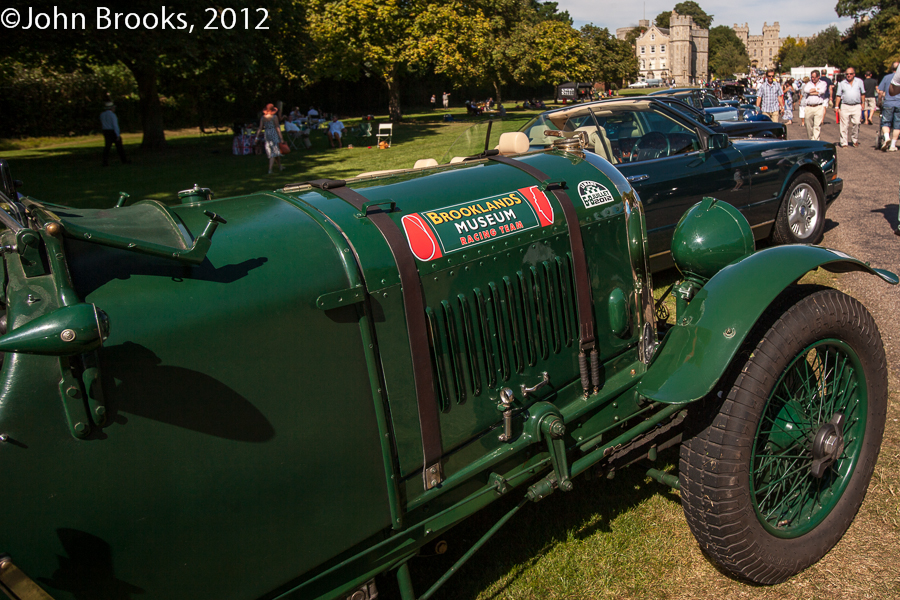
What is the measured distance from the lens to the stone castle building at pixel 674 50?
376 ft

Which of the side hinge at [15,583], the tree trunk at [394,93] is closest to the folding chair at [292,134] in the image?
the tree trunk at [394,93]

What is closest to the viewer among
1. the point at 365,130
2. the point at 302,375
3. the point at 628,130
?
the point at 302,375

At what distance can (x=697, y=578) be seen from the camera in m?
2.64

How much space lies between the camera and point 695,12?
452 feet

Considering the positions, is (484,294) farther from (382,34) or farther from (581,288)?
(382,34)

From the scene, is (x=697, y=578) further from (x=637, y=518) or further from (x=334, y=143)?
(x=334, y=143)

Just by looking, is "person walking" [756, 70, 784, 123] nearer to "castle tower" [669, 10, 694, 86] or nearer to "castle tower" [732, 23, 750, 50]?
"castle tower" [669, 10, 694, 86]

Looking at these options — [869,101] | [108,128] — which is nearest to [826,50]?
[869,101]

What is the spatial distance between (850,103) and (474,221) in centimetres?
1591

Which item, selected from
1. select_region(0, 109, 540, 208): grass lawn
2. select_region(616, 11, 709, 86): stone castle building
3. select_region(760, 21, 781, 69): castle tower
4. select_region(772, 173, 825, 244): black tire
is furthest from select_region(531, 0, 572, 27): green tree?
select_region(760, 21, 781, 69): castle tower

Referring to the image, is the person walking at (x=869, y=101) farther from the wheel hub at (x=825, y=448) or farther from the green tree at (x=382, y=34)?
the wheel hub at (x=825, y=448)

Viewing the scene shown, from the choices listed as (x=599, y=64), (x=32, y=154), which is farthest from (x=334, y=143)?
(x=599, y=64)

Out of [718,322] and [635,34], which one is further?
[635,34]

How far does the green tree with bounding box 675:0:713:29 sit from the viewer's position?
135750 millimetres
